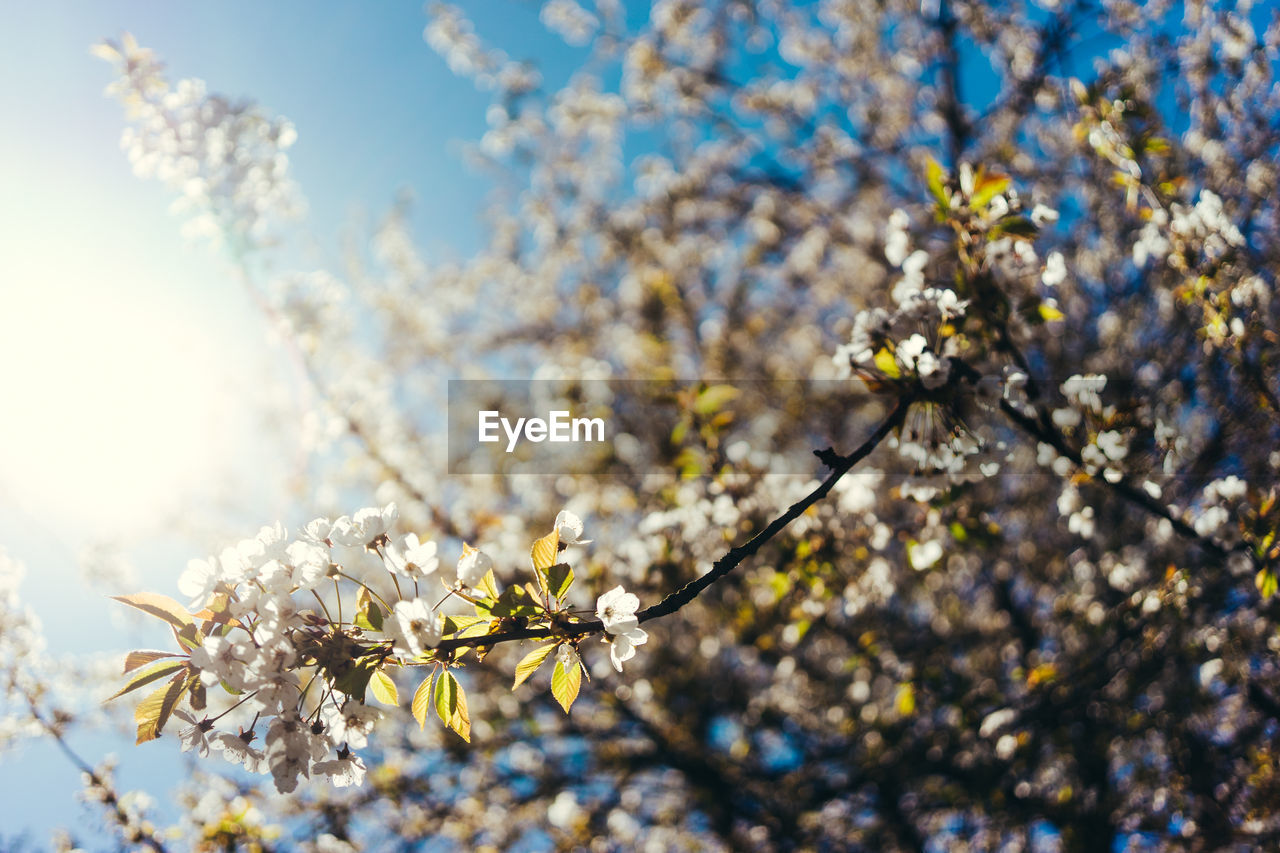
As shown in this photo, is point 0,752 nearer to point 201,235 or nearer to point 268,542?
point 201,235

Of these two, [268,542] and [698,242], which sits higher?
[698,242]

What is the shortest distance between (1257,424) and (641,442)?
468 centimetres

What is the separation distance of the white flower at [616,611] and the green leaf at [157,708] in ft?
2.61

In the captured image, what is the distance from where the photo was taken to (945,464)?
171 centimetres

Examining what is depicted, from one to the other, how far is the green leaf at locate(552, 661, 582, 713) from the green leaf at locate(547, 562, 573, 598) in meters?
0.16

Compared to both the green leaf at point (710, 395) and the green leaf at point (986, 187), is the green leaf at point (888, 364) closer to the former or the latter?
the green leaf at point (986, 187)

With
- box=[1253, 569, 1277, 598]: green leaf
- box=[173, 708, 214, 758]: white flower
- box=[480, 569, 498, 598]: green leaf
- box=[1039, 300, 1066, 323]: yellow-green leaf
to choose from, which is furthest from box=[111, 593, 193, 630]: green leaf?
box=[1253, 569, 1277, 598]: green leaf

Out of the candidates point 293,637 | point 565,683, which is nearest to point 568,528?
point 565,683

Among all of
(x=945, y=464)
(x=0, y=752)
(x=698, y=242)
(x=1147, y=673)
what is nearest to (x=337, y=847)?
(x=0, y=752)

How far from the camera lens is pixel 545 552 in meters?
1.24

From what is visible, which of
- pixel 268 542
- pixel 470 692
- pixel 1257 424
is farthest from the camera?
pixel 470 692

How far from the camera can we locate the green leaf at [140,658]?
1.16 meters

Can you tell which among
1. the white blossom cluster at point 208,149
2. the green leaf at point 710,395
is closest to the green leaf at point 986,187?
the green leaf at point 710,395

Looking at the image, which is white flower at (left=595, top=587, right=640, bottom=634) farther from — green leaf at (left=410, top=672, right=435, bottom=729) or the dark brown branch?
green leaf at (left=410, top=672, right=435, bottom=729)
